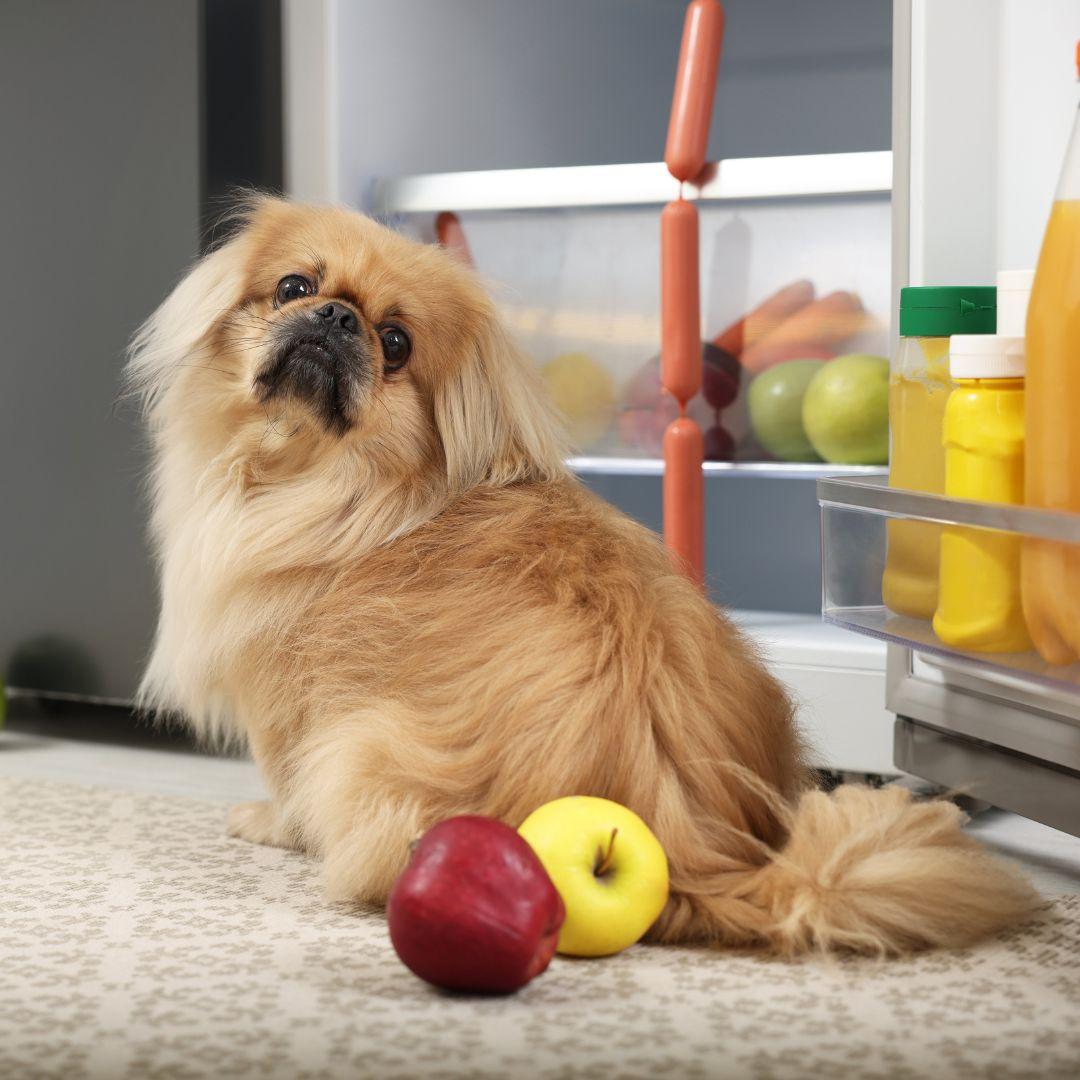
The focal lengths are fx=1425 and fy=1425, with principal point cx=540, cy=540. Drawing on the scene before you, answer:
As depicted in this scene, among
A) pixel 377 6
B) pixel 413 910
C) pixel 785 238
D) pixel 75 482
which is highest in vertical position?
pixel 377 6

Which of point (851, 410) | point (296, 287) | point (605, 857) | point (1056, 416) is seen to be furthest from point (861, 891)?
point (851, 410)

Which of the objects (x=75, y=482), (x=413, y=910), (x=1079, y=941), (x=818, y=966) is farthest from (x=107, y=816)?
(x=1079, y=941)

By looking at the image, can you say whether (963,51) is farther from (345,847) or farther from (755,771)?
(345,847)

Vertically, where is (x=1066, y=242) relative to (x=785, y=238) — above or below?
below

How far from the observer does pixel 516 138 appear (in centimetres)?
248

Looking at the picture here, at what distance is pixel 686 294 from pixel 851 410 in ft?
0.96

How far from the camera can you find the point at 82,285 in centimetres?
219

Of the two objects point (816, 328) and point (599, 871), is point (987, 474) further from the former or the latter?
point (816, 328)

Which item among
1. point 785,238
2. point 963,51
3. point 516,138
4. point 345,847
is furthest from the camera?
point 516,138

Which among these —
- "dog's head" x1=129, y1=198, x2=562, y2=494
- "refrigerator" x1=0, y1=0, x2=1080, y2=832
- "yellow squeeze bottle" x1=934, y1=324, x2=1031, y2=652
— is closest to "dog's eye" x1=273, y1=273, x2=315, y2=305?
"dog's head" x1=129, y1=198, x2=562, y2=494

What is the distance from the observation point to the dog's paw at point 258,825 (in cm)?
162

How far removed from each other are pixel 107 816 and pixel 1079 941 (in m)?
1.14

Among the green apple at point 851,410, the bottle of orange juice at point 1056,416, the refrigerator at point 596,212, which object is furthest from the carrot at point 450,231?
the bottle of orange juice at point 1056,416

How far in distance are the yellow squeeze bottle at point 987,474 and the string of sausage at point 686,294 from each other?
656mm
